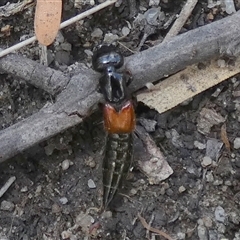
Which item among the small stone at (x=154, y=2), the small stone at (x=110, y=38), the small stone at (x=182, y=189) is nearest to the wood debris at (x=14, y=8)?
the small stone at (x=110, y=38)

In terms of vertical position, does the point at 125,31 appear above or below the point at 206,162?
above

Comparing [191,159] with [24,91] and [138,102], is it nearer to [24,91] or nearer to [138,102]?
[138,102]

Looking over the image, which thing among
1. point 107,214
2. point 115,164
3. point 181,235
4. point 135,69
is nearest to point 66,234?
point 107,214

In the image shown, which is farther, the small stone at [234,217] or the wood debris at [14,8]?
the wood debris at [14,8]

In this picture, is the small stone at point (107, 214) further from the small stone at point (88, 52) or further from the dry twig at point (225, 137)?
the small stone at point (88, 52)

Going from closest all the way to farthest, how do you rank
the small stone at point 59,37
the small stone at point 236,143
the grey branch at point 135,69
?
the grey branch at point 135,69 → the small stone at point 236,143 → the small stone at point 59,37

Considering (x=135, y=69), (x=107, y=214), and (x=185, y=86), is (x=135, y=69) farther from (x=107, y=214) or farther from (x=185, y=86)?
(x=107, y=214)

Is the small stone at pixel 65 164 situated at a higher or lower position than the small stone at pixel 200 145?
higher
